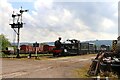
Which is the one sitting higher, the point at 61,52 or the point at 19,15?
the point at 19,15

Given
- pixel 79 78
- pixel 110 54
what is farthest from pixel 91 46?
pixel 79 78

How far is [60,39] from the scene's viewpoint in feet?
176

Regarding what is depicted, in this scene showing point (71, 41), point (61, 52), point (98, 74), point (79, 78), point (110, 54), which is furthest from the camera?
point (71, 41)

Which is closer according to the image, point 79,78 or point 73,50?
point 79,78

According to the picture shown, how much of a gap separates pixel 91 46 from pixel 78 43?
39.6ft

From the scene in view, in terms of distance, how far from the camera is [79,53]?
5694 cm

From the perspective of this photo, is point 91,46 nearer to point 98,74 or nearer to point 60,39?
point 60,39

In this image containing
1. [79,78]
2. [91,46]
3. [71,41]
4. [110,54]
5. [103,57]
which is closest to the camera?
[79,78]

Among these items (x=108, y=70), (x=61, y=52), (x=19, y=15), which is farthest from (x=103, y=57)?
(x=61, y=52)

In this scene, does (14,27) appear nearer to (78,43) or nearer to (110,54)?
(78,43)

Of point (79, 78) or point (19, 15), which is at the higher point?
point (19, 15)

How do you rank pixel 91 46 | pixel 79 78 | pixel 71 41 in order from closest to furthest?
pixel 79 78 → pixel 71 41 → pixel 91 46

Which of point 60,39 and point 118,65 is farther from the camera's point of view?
point 60,39

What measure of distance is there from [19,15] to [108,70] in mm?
25800
